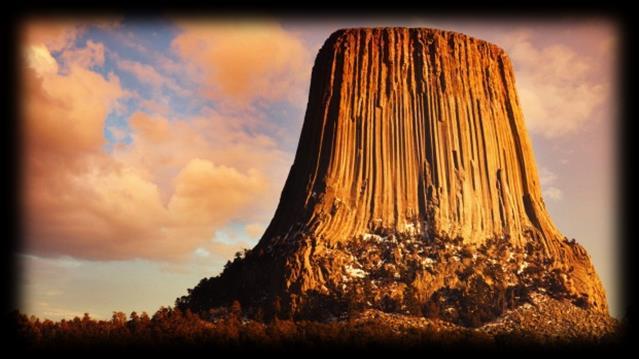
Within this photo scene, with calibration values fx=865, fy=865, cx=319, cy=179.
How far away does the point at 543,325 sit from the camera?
51500 mm

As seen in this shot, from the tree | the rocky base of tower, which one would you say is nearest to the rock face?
the rocky base of tower

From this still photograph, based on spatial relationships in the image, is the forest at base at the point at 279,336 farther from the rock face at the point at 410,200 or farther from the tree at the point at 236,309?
the rock face at the point at 410,200

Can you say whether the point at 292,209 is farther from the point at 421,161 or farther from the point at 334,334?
the point at 334,334

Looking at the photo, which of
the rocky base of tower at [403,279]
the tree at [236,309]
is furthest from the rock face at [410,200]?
the tree at [236,309]

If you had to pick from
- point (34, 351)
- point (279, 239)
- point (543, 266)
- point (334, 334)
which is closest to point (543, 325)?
point (543, 266)

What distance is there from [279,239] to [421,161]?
11220mm

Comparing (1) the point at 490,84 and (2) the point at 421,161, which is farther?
(1) the point at 490,84

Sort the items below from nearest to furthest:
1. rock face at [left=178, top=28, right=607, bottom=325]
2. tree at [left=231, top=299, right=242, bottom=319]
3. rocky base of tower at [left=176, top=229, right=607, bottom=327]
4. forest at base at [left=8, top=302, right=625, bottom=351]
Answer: forest at base at [left=8, top=302, right=625, bottom=351], rocky base of tower at [left=176, top=229, right=607, bottom=327], tree at [left=231, top=299, right=242, bottom=319], rock face at [left=178, top=28, right=607, bottom=325]

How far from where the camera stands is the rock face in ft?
176

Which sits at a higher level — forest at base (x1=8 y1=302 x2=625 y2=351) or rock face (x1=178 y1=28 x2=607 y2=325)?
rock face (x1=178 y1=28 x2=607 y2=325)

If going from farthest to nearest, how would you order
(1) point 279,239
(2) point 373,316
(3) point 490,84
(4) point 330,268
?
(3) point 490,84 → (1) point 279,239 → (4) point 330,268 → (2) point 373,316

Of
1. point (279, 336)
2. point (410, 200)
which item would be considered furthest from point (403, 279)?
point (279, 336)

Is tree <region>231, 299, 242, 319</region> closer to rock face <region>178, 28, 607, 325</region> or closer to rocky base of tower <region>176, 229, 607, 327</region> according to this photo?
rocky base of tower <region>176, 229, 607, 327</region>

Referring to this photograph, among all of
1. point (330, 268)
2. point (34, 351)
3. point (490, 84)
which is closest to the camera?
point (34, 351)
